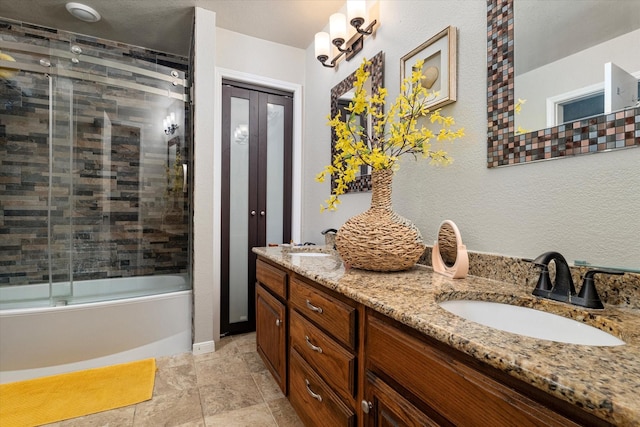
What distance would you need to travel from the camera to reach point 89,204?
2.50 metres

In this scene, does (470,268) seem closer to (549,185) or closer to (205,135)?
(549,185)

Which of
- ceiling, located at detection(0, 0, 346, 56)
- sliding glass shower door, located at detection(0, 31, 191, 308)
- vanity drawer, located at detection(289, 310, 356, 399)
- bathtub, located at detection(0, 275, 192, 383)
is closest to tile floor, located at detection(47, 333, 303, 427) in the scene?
bathtub, located at detection(0, 275, 192, 383)

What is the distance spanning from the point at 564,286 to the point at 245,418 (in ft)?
4.89

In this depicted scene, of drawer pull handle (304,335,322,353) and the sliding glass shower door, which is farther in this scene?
the sliding glass shower door

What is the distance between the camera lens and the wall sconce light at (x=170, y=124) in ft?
8.73

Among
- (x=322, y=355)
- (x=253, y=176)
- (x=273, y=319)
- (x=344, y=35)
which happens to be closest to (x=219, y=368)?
(x=273, y=319)

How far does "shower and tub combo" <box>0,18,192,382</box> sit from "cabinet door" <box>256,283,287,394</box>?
769 millimetres

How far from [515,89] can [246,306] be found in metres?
2.39

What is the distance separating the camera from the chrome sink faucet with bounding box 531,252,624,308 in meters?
0.75

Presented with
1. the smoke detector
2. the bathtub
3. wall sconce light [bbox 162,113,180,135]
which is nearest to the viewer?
the bathtub

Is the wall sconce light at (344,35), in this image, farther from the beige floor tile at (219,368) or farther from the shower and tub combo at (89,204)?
the beige floor tile at (219,368)

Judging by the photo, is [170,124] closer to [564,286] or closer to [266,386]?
[266,386]

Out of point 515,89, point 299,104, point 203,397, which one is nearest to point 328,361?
point 203,397

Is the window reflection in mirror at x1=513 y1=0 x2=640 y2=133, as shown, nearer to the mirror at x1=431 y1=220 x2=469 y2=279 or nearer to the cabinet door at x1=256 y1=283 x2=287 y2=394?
the mirror at x1=431 y1=220 x2=469 y2=279
